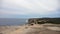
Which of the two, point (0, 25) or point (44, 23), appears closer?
point (0, 25)

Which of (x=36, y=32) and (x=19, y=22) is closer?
(x=36, y=32)

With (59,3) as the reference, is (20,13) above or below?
below

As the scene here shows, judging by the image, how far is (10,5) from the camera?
57.6 inches

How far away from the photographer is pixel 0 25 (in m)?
1.47

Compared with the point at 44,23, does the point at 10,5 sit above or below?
above

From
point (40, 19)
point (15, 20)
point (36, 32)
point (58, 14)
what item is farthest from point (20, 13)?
point (58, 14)

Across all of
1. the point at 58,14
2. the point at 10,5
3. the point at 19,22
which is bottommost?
the point at 19,22

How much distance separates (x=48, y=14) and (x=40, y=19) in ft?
0.49

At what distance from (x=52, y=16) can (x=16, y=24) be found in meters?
0.59

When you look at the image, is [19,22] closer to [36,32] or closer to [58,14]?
[36,32]

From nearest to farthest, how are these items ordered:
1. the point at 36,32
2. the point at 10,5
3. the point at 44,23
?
the point at 36,32 → the point at 10,5 → the point at 44,23

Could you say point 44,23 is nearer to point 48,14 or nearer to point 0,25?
point 48,14

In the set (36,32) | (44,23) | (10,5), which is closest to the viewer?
(36,32)

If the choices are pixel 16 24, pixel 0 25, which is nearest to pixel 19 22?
pixel 16 24
